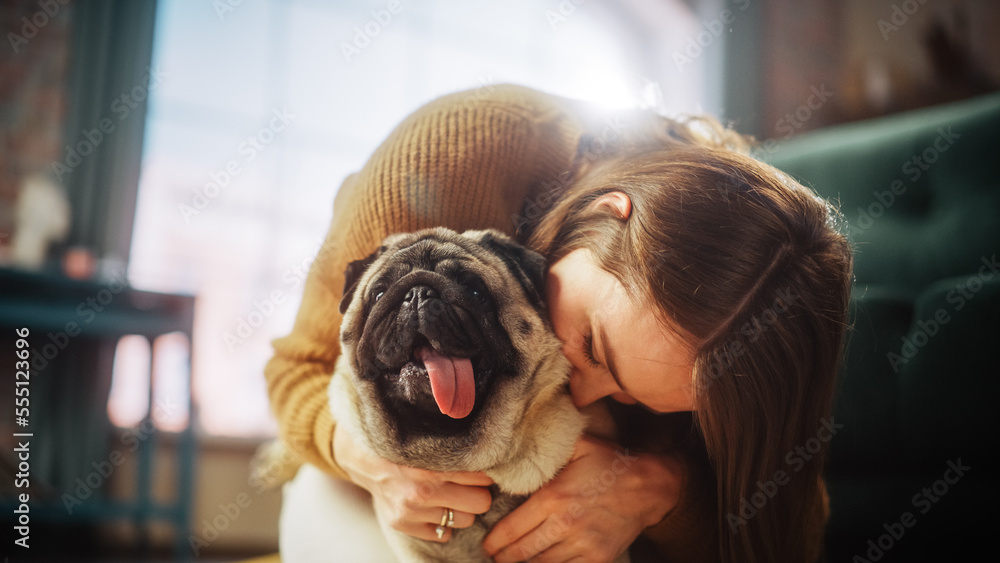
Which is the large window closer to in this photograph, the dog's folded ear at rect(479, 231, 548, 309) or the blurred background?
the blurred background

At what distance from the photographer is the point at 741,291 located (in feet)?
1.96

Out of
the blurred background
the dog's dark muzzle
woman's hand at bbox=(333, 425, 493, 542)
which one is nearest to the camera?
the dog's dark muzzle

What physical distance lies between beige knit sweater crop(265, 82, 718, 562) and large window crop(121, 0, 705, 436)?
5 cm

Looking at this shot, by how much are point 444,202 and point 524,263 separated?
145mm

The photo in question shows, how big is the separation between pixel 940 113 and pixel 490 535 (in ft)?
4.46

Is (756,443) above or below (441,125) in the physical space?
below

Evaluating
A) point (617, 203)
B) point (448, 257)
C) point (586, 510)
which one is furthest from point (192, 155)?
point (586, 510)

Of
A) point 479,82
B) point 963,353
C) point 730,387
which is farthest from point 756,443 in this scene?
point 479,82

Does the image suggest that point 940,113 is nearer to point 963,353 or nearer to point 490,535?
point 963,353

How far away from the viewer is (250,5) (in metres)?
0.87

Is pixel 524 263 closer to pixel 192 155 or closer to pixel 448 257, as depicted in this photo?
pixel 448 257

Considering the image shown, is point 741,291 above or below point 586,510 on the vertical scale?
above

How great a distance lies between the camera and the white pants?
0.73m

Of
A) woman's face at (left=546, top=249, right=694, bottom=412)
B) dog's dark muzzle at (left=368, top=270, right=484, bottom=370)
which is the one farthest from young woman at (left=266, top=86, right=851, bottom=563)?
dog's dark muzzle at (left=368, top=270, right=484, bottom=370)
